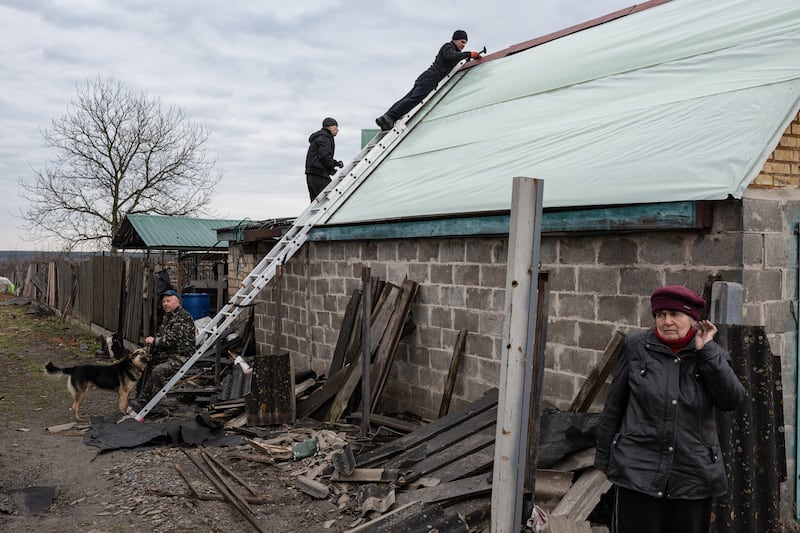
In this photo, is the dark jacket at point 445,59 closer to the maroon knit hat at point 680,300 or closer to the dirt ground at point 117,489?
the dirt ground at point 117,489

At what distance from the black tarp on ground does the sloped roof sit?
39.7 ft

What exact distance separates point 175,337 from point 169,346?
15 cm

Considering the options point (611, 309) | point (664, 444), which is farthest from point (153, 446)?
point (664, 444)

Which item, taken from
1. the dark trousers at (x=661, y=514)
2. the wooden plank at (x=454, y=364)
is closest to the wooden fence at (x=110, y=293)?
the wooden plank at (x=454, y=364)

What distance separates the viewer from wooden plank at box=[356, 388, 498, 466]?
656 centimetres

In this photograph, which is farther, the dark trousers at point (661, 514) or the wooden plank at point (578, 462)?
the wooden plank at point (578, 462)

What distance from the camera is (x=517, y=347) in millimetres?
3898

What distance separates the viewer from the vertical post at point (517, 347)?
3.87 meters

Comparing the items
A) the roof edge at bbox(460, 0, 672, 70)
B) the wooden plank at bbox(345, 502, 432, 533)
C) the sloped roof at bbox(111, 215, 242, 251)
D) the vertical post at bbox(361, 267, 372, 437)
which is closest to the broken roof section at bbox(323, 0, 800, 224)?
the roof edge at bbox(460, 0, 672, 70)

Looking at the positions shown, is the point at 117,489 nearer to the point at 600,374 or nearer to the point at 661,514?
the point at 600,374

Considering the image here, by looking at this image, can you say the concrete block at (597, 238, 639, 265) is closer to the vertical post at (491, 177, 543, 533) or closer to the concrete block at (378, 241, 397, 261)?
the vertical post at (491, 177, 543, 533)

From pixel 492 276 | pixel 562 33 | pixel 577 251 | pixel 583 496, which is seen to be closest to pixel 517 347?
pixel 583 496

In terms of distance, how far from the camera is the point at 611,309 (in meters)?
5.82

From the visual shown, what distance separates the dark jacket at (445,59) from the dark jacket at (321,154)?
2.19m
